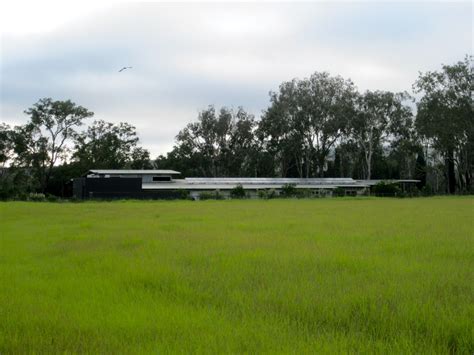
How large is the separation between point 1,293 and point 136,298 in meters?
1.65

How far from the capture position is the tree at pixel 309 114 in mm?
60562

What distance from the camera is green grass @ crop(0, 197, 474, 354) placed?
3.95 metres

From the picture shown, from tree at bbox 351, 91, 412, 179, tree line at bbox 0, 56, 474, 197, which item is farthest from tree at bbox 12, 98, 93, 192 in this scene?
tree at bbox 351, 91, 412, 179

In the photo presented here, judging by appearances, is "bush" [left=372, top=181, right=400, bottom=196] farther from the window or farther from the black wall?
the black wall

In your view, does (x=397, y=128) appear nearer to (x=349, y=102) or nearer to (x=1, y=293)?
(x=349, y=102)

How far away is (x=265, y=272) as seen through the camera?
6684mm

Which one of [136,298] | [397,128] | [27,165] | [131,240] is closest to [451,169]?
[397,128]

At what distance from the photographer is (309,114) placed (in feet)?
201

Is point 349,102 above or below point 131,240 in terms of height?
above

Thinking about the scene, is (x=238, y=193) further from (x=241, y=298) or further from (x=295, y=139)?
(x=241, y=298)

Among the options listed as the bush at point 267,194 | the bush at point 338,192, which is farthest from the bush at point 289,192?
the bush at point 338,192

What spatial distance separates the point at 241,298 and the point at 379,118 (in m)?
58.6

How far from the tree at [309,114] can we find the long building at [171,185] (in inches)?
201

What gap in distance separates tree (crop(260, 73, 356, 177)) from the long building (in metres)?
5.11
